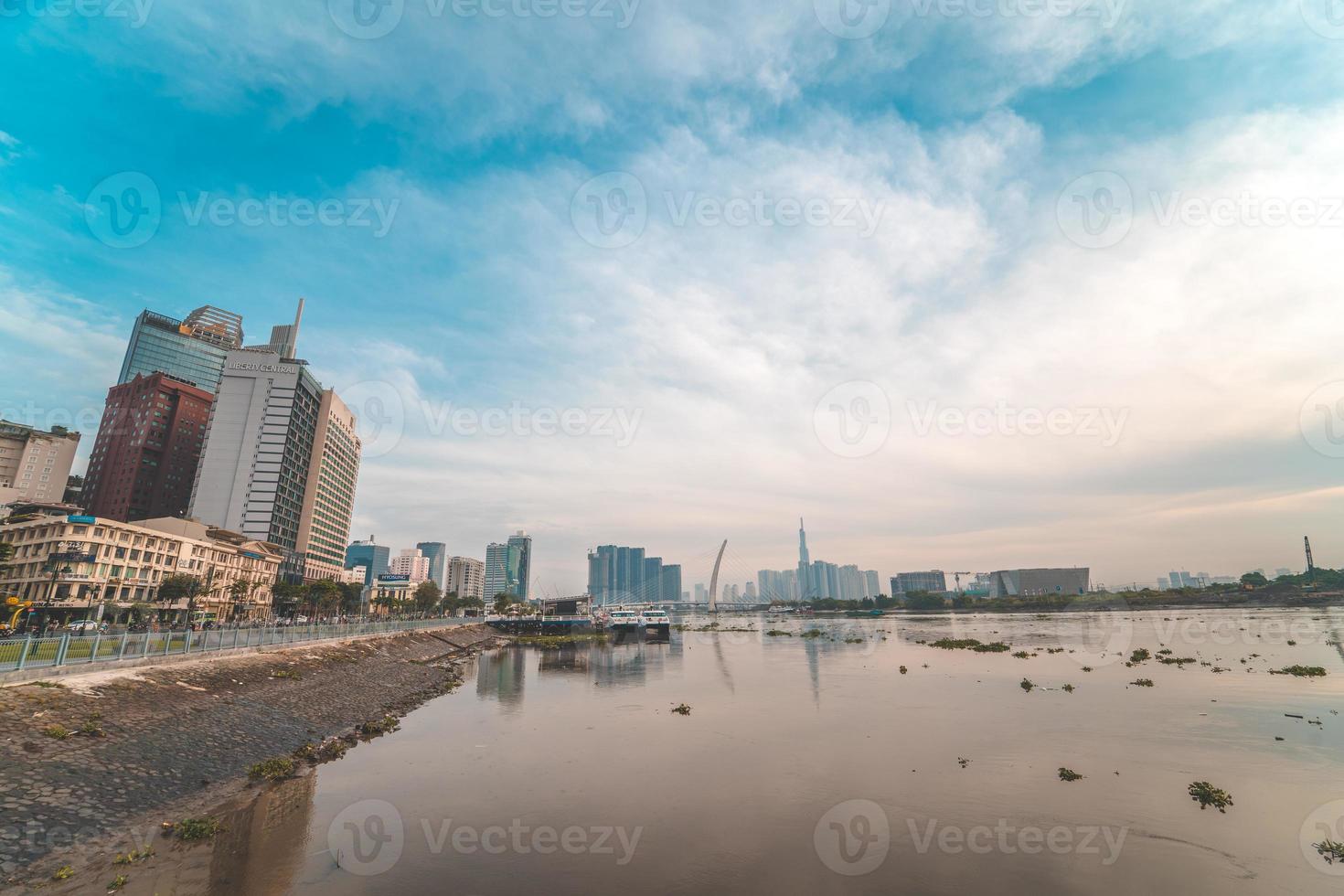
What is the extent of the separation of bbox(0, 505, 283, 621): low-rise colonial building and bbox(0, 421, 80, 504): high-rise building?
229 ft

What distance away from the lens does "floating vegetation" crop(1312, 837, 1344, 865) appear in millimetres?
16609

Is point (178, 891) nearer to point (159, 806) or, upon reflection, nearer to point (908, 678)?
point (159, 806)

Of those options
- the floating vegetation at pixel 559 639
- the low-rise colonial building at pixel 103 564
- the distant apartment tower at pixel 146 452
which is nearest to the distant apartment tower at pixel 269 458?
the distant apartment tower at pixel 146 452

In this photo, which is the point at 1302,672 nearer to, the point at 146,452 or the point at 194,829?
the point at 194,829

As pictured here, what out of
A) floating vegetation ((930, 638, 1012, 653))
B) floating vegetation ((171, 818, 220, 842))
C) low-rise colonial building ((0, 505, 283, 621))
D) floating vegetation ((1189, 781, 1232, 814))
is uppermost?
low-rise colonial building ((0, 505, 283, 621))

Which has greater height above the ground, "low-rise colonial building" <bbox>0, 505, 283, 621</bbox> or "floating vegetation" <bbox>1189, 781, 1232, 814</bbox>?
"low-rise colonial building" <bbox>0, 505, 283, 621</bbox>

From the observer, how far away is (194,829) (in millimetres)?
17828

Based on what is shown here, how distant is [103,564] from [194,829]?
95.3 meters

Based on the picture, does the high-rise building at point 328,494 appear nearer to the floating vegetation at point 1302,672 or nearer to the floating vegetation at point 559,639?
the floating vegetation at point 559,639

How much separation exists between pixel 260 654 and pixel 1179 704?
2424 inches

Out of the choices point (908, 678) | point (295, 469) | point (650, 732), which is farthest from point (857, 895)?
point (295, 469)

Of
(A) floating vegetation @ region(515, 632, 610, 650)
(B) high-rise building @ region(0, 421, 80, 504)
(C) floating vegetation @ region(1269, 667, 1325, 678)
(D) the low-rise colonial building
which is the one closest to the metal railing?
(D) the low-rise colonial building

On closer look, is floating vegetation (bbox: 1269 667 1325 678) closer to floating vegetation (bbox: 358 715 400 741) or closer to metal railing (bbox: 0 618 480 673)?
floating vegetation (bbox: 358 715 400 741)

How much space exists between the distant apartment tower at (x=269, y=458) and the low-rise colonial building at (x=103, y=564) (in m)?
30.5
